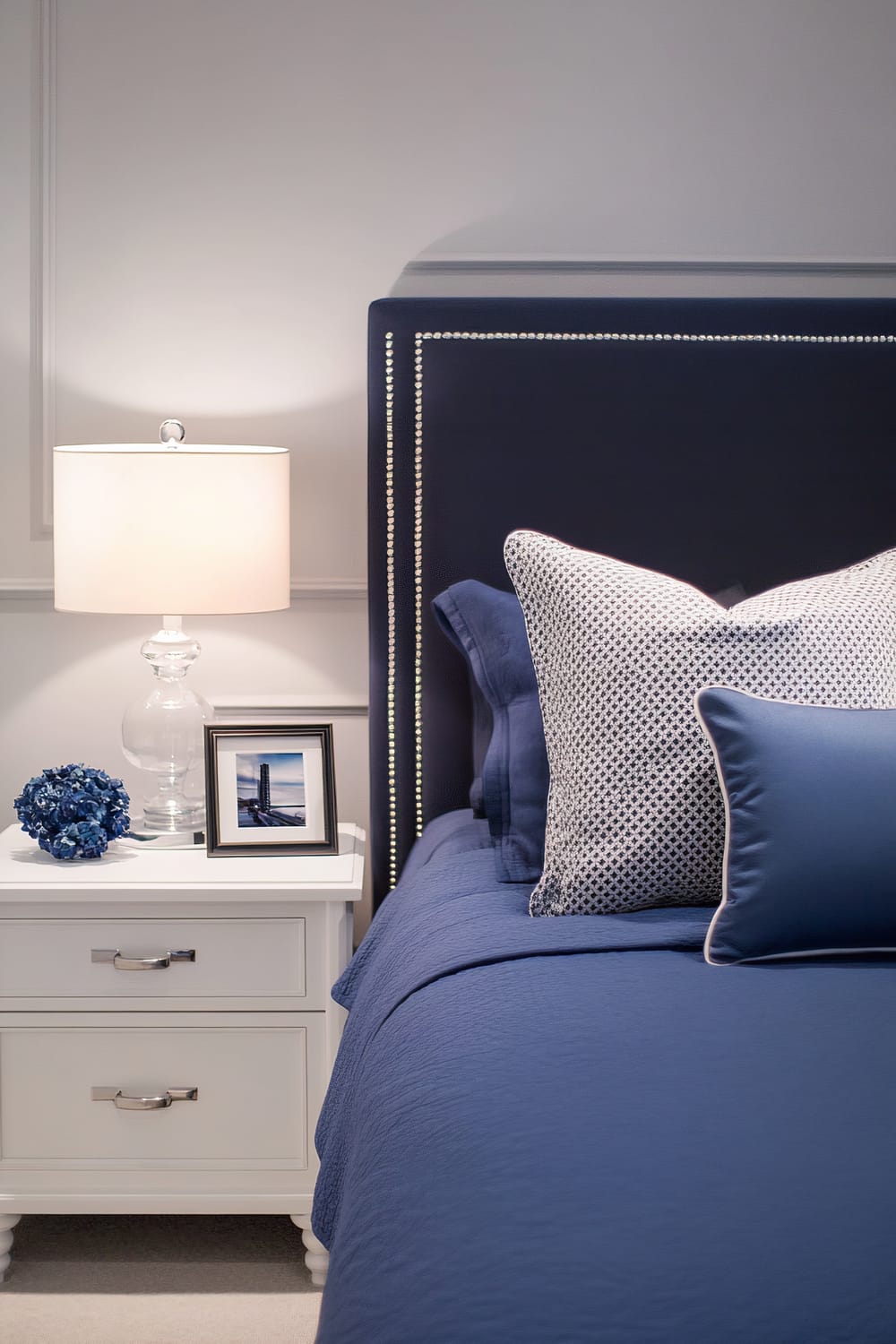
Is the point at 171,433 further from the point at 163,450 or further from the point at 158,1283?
the point at 158,1283

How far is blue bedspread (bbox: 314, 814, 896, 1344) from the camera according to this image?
2.31 ft

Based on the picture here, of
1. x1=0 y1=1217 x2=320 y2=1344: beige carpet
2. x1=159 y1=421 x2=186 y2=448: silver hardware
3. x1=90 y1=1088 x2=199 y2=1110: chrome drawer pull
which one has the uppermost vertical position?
x1=159 y1=421 x2=186 y2=448: silver hardware

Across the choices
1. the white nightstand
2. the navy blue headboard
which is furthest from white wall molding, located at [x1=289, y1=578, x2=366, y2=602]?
the white nightstand

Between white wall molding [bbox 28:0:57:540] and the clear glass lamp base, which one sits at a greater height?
white wall molding [bbox 28:0:57:540]

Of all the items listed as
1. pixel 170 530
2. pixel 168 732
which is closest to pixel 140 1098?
pixel 168 732

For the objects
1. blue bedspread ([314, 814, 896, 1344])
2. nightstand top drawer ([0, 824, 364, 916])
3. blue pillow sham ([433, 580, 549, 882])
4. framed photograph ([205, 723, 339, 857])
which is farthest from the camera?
framed photograph ([205, 723, 339, 857])

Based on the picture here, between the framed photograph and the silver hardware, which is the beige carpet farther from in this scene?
the silver hardware

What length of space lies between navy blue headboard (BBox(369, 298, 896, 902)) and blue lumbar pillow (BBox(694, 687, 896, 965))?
83 centimetres

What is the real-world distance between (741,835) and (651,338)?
3.56 feet

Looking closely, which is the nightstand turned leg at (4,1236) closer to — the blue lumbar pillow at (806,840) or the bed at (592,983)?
the bed at (592,983)

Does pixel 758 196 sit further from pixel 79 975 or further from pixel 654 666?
pixel 79 975

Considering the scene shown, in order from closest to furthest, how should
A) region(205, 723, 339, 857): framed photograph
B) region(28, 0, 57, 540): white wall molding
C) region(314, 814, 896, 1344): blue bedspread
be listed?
region(314, 814, 896, 1344): blue bedspread → region(205, 723, 339, 857): framed photograph → region(28, 0, 57, 540): white wall molding

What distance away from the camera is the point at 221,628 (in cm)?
227

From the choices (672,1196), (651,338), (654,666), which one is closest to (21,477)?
(651,338)
